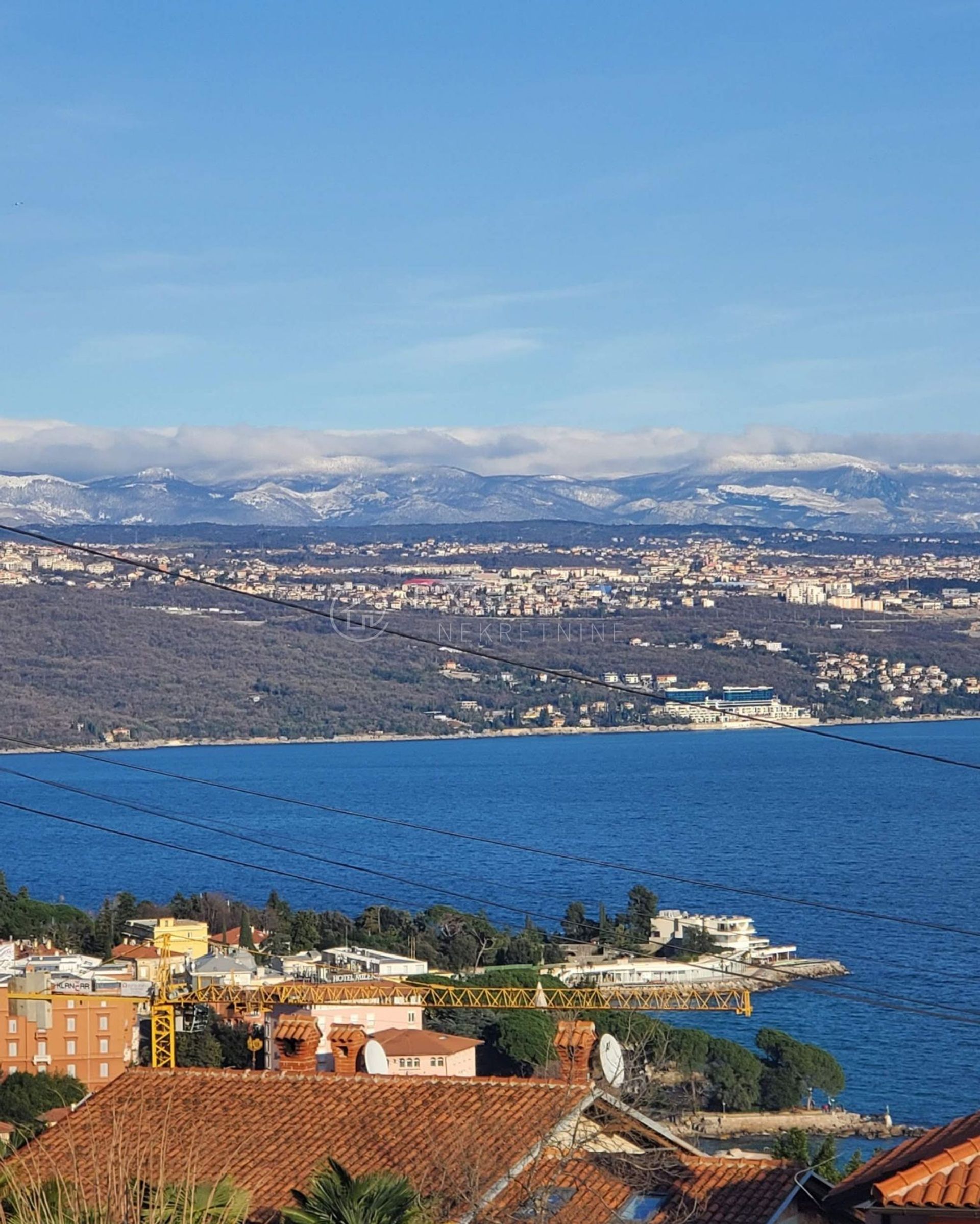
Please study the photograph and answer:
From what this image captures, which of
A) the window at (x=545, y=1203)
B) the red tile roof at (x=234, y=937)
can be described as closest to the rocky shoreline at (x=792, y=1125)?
the red tile roof at (x=234, y=937)

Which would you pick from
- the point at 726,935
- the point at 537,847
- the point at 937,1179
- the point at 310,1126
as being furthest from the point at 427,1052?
the point at 537,847

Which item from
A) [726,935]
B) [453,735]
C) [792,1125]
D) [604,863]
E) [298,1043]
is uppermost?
[298,1043]

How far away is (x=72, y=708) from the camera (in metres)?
103

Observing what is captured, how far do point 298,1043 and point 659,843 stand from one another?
48975 millimetres

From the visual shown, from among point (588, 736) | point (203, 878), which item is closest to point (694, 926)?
point (203, 878)

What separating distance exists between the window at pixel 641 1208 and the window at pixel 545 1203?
0.12 meters

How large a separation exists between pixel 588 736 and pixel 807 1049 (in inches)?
3535

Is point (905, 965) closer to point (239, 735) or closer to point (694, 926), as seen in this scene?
point (694, 926)

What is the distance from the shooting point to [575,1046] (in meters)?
5.89

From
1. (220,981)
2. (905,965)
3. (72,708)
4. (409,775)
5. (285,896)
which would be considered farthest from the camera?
(72,708)

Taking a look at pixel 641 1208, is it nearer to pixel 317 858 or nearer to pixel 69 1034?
pixel 69 1034

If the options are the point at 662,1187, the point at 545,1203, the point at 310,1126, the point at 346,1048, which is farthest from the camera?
the point at 346,1048

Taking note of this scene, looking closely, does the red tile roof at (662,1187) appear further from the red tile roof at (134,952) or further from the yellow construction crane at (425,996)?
the red tile roof at (134,952)

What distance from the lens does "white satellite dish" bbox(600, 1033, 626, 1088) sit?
607cm
